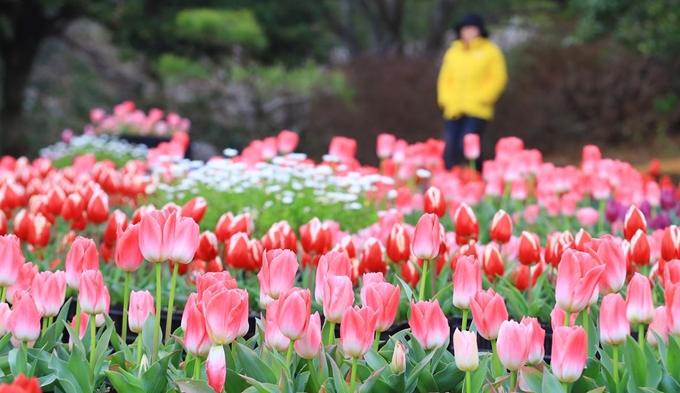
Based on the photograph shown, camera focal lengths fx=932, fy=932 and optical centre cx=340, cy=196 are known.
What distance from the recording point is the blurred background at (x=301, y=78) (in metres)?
12.5

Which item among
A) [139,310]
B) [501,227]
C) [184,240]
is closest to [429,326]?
[184,240]

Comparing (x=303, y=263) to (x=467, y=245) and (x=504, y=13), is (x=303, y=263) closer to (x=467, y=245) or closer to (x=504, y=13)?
(x=467, y=245)

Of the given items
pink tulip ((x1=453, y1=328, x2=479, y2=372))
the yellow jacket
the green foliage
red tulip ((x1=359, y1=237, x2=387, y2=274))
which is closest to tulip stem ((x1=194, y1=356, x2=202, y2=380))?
pink tulip ((x1=453, y1=328, x2=479, y2=372))

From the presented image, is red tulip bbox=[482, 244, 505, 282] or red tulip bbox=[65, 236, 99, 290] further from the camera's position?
red tulip bbox=[482, 244, 505, 282]

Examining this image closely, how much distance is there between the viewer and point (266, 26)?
500 inches

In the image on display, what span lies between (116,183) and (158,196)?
1103 mm

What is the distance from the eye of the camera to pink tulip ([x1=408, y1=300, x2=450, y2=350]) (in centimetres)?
189

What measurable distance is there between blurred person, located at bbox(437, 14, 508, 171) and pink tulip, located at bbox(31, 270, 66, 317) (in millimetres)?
6749

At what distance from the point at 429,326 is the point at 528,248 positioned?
1106 mm

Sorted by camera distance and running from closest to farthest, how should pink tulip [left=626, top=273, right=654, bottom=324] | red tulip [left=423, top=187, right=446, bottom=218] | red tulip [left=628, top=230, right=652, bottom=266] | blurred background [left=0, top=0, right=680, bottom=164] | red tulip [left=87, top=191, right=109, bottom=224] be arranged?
1. pink tulip [left=626, top=273, right=654, bottom=324]
2. red tulip [left=628, top=230, right=652, bottom=266]
3. red tulip [left=423, top=187, right=446, bottom=218]
4. red tulip [left=87, top=191, right=109, bottom=224]
5. blurred background [left=0, top=0, right=680, bottom=164]

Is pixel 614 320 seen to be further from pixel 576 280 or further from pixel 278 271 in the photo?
pixel 278 271

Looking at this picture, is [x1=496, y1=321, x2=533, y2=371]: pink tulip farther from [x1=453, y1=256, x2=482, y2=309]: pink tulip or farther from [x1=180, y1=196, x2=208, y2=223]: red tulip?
[x1=180, y1=196, x2=208, y2=223]: red tulip

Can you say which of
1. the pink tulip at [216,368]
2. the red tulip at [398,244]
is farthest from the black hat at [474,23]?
the pink tulip at [216,368]

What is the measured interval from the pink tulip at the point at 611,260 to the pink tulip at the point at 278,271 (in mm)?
639
